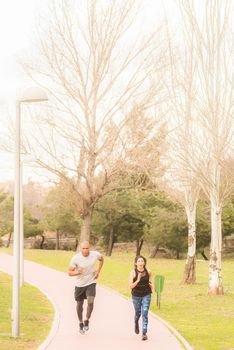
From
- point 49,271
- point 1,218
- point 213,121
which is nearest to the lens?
point 213,121

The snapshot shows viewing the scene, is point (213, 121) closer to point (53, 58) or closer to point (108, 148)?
point (108, 148)

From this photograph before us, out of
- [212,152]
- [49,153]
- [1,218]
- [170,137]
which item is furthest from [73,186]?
[1,218]

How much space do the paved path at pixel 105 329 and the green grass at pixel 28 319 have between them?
24cm

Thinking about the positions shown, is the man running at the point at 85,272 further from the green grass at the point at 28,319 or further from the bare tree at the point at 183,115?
the bare tree at the point at 183,115

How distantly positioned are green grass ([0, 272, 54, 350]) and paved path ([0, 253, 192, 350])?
9.4 inches

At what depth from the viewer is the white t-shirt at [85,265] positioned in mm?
11742

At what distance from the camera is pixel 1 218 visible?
2419 inches

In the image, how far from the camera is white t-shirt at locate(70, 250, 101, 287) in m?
11.7

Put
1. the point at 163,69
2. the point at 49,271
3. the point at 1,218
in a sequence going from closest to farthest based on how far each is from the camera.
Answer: the point at 163,69, the point at 49,271, the point at 1,218

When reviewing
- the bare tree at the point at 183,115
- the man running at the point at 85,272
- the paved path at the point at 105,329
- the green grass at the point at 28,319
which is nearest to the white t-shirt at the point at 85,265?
the man running at the point at 85,272

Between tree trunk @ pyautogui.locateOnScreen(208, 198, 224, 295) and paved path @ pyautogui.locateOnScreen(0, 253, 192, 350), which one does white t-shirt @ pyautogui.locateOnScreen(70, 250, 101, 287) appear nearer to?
paved path @ pyautogui.locateOnScreen(0, 253, 192, 350)

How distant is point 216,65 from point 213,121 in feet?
6.28

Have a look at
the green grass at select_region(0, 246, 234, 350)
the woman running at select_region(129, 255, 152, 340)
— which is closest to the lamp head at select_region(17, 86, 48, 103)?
the woman running at select_region(129, 255, 152, 340)

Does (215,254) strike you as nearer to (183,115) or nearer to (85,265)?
(183,115)
